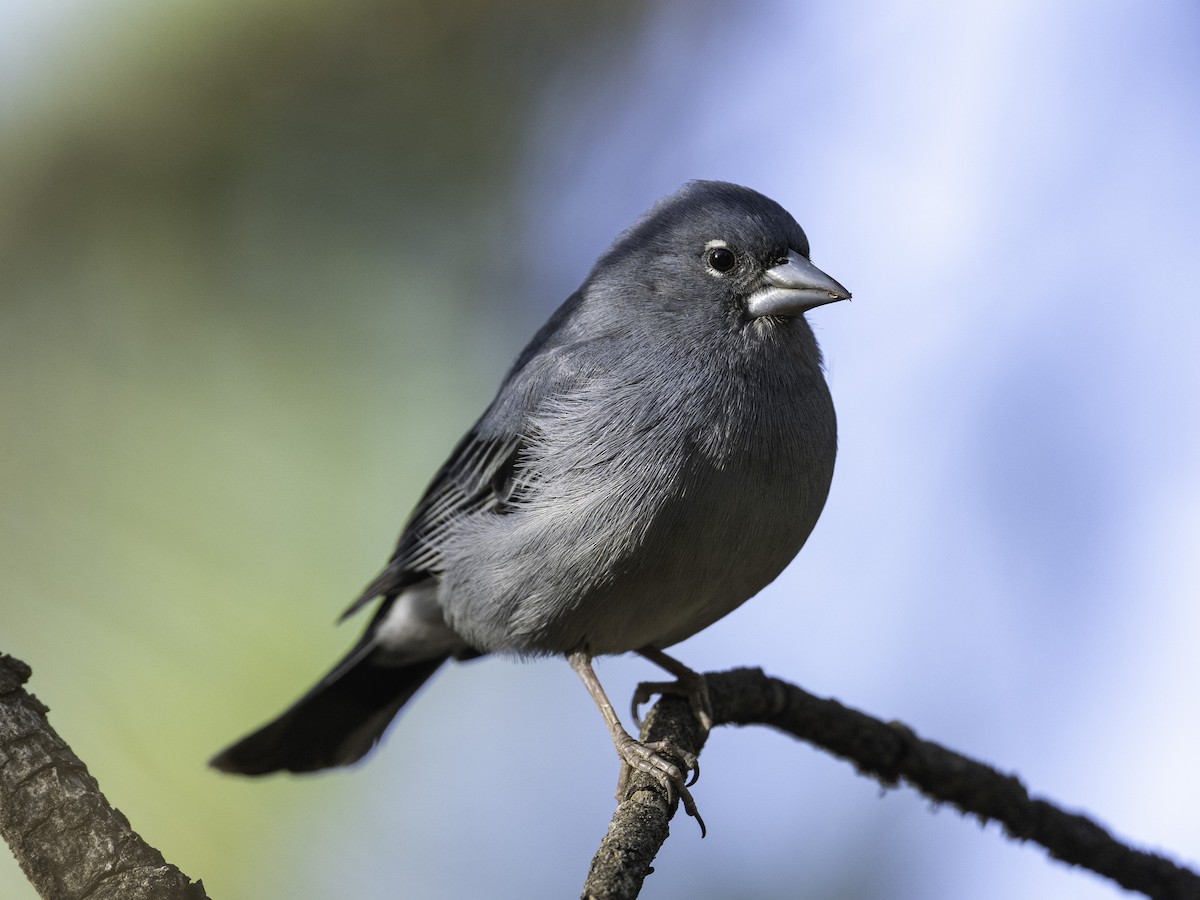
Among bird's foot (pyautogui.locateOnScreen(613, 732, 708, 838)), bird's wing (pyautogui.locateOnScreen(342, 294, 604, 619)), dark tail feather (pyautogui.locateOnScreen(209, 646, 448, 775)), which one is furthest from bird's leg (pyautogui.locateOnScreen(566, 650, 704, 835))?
dark tail feather (pyautogui.locateOnScreen(209, 646, 448, 775))

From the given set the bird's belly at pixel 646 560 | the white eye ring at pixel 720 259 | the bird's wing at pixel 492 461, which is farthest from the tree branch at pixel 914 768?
the white eye ring at pixel 720 259

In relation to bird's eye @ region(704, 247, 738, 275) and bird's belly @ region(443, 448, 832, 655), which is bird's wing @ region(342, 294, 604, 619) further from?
bird's eye @ region(704, 247, 738, 275)

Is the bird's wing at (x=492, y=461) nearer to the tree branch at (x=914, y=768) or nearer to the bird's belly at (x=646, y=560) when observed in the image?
the bird's belly at (x=646, y=560)

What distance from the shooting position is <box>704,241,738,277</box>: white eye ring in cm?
440

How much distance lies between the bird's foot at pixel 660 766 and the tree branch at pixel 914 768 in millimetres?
75

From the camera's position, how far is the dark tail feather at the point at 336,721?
197 inches

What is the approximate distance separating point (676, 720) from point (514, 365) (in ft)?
5.44

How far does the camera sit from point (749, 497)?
3.82 meters

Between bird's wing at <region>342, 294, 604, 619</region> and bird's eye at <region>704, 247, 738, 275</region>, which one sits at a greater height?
bird's eye at <region>704, 247, 738, 275</region>

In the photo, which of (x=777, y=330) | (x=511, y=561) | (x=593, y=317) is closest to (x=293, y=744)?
(x=511, y=561)

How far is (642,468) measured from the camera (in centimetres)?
386

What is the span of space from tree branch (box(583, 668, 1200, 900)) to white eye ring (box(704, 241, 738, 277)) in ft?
5.09

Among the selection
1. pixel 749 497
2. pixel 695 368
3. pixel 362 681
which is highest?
pixel 695 368

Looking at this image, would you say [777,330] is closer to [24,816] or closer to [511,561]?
[511,561]
